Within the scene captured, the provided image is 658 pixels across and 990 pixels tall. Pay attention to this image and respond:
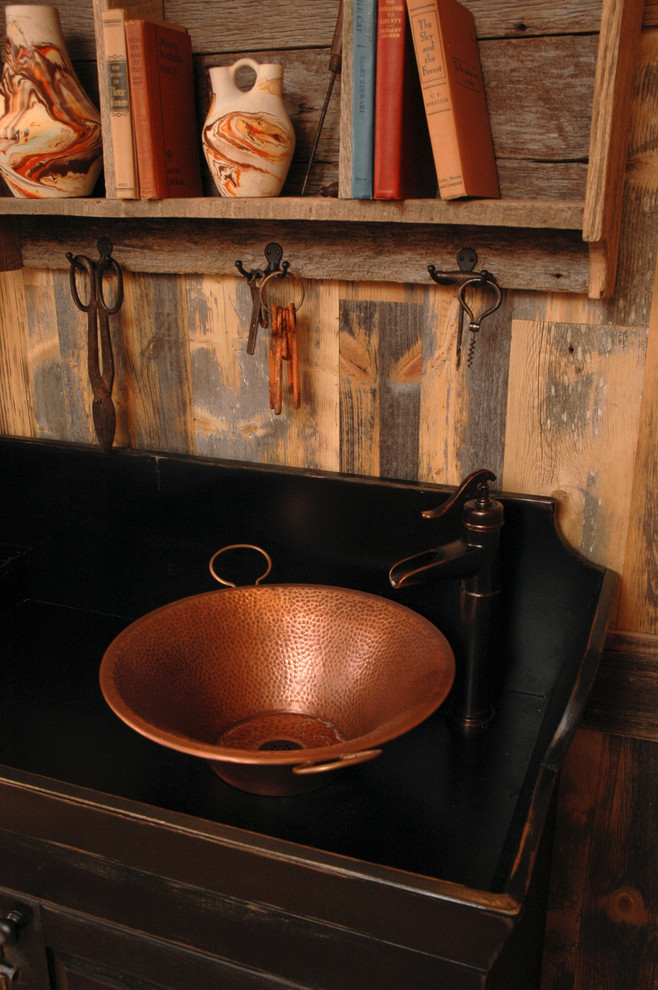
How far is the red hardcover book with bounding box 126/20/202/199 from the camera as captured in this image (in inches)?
39.8

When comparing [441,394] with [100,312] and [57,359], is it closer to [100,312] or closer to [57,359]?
[100,312]

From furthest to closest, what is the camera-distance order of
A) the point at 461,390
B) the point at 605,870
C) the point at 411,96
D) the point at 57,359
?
the point at 57,359 < the point at 605,870 < the point at 461,390 < the point at 411,96

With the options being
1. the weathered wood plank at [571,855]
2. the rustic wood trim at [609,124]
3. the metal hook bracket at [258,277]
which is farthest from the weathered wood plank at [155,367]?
the weathered wood plank at [571,855]

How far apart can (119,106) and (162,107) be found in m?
0.05

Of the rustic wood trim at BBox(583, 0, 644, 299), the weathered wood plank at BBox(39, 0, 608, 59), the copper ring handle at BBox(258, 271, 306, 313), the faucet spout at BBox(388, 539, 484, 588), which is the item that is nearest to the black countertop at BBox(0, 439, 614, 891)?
the faucet spout at BBox(388, 539, 484, 588)

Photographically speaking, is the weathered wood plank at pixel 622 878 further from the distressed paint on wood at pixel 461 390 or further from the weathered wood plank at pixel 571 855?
the distressed paint on wood at pixel 461 390

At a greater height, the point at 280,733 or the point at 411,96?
the point at 411,96

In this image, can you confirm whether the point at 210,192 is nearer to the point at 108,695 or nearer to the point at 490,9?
the point at 490,9

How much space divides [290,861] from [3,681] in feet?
2.07

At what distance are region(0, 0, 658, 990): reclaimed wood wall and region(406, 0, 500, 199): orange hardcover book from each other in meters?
0.07

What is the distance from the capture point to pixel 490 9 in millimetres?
983

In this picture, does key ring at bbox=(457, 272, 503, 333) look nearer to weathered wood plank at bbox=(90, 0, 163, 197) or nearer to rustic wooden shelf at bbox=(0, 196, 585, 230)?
rustic wooden shelf at bbox=(0, 196, 585, 230)

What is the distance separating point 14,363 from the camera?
4.61 ft

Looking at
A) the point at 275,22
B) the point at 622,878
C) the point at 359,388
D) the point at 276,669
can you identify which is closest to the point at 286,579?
the point at 276,669
